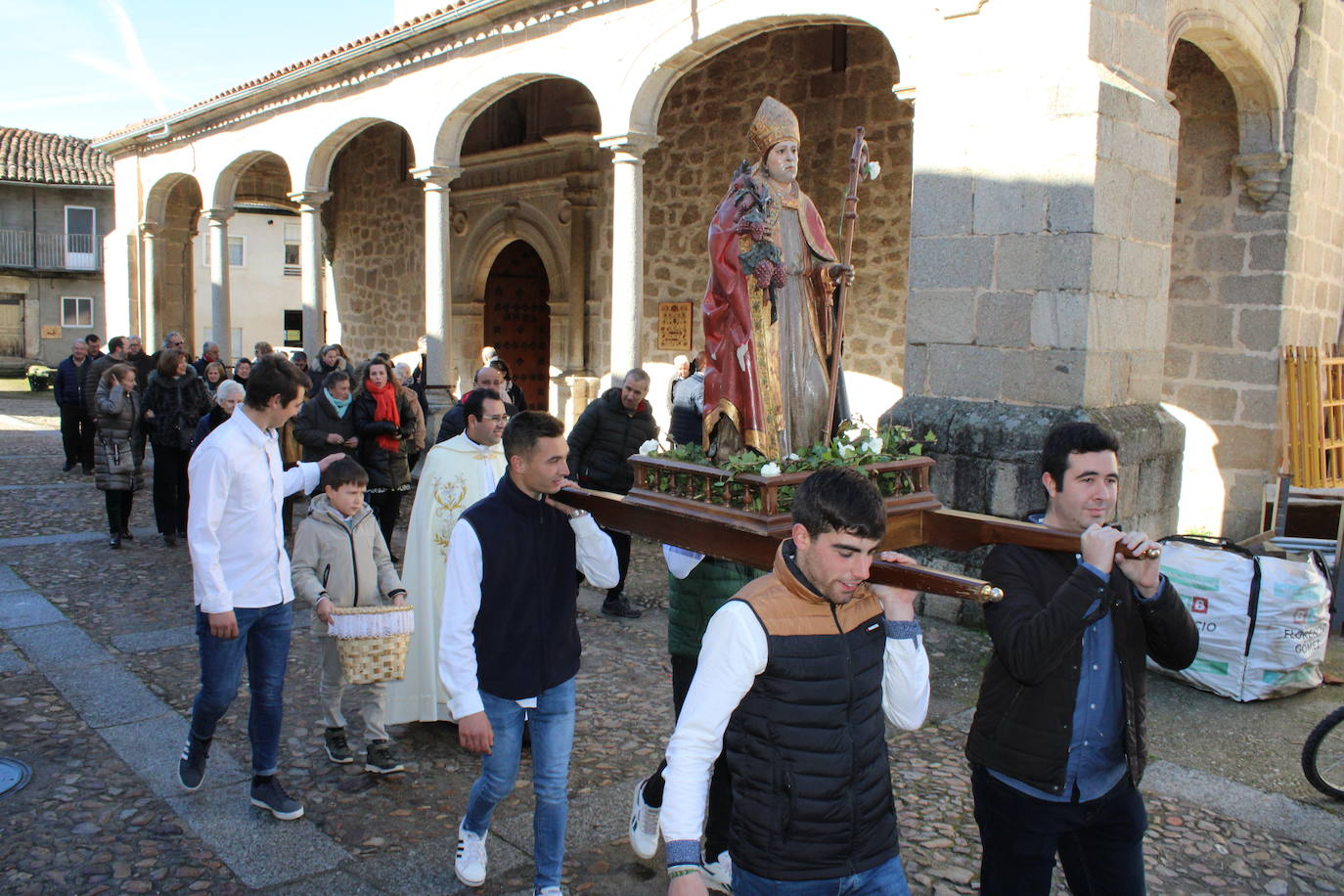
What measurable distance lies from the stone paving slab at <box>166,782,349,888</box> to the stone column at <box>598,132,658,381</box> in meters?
6.01

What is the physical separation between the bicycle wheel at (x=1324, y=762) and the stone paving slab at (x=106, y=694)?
4852mm

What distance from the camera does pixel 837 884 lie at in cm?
217

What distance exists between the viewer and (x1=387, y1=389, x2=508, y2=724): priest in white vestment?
446 cm

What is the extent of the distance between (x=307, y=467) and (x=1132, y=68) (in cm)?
541

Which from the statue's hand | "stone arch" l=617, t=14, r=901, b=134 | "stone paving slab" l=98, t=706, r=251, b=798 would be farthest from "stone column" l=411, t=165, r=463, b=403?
the statue's hand

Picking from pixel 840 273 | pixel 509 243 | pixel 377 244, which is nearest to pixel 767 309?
pixel 840 273

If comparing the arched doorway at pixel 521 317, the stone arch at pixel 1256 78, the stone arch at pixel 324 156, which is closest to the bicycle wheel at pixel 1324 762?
the stone arch at pixel 1256 78

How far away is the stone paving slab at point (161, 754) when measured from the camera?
4094 millimetres

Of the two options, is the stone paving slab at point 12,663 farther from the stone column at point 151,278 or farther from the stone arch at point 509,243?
the stone column at point 151,278

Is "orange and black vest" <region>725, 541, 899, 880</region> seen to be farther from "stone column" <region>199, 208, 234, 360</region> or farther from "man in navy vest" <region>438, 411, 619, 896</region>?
"stone column" <region>199, 208, 234, 360</region>

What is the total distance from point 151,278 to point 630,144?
12207mm

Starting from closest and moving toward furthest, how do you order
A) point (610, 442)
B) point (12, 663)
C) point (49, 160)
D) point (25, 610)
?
1. point (12, 663)
2. point (25, 610)
3. point (610, 442)
4. point (49, 160)

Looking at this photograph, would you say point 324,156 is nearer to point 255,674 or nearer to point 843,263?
point 255,674

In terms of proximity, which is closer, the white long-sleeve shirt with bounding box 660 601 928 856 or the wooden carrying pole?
the white long-sleeve shirt with bounding box 660 601 928 856
